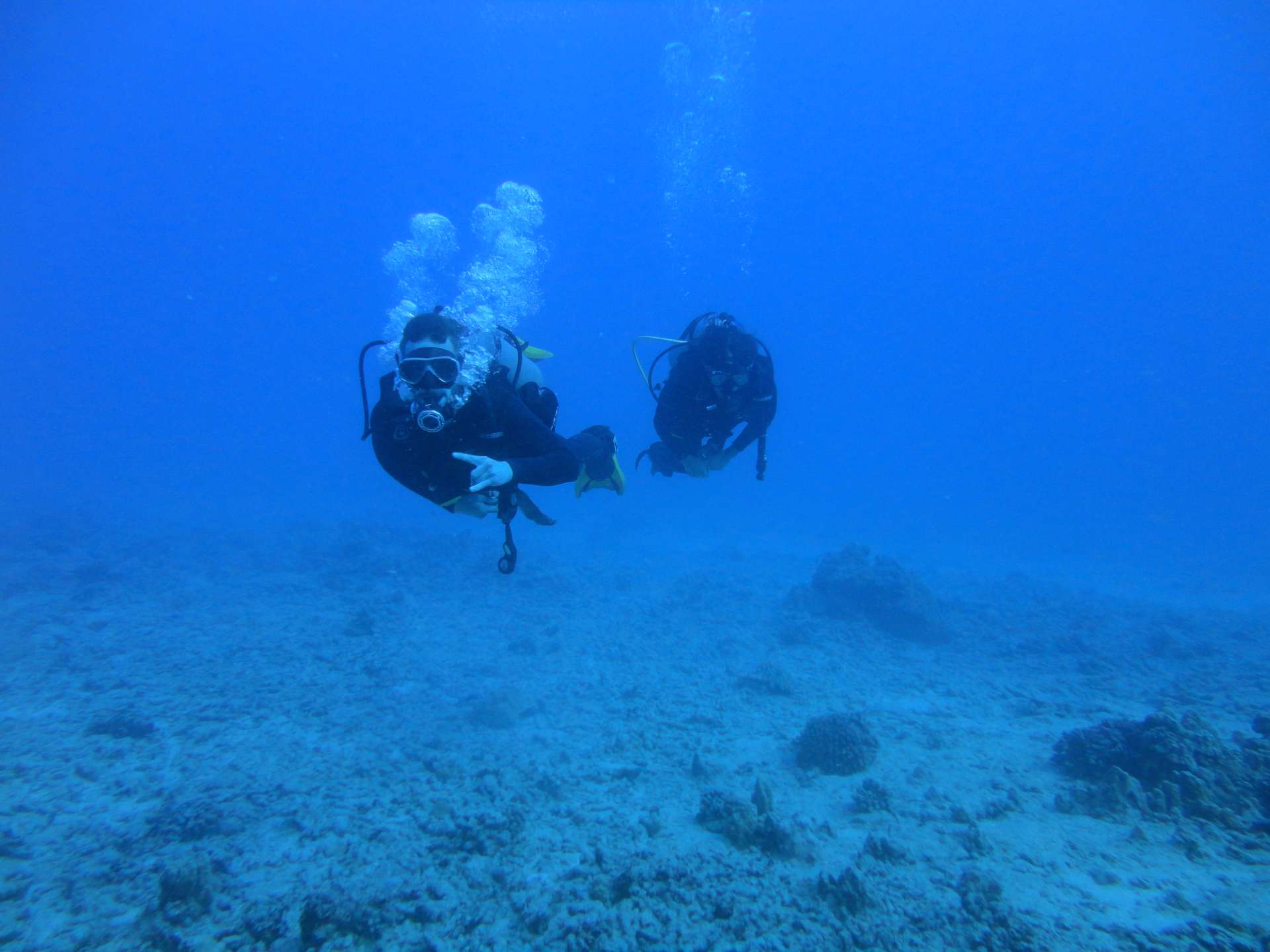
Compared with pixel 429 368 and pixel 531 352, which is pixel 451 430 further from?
pixel 531 352

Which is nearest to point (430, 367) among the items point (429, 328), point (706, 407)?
point (429, 328)

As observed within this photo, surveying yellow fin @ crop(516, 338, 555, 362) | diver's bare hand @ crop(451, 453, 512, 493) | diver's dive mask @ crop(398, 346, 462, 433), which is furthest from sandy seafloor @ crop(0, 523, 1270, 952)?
yellow fin @ crop(516, 338, 555, 362)

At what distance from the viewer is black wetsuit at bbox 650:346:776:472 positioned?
22.6 feet

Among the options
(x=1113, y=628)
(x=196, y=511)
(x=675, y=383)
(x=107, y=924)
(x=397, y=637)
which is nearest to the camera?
(x=107, y=924)

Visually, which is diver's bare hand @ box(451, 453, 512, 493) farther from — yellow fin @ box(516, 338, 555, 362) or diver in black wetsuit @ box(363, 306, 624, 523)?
yellow fin @ box(516, 338, 555, 362)

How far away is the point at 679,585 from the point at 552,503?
25763mm

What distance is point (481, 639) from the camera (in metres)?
10.6

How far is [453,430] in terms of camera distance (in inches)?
177

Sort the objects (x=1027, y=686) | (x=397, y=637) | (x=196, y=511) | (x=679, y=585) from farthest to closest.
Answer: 1. (x=196, y=511)
2. (x=679, y=585)
3. (x=397, y=637)
4. (x=1027, y=686)

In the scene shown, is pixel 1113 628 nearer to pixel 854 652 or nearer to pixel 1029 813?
pixel 854 652

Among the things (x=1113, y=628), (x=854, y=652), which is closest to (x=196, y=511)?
(x=854, y=652)

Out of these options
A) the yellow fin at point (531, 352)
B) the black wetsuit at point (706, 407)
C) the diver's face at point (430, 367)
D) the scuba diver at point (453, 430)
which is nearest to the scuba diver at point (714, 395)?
the black wetsuit at point (706, 407)

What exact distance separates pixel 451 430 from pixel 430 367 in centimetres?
56

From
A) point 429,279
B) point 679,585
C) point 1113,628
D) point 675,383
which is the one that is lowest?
point 679,585
